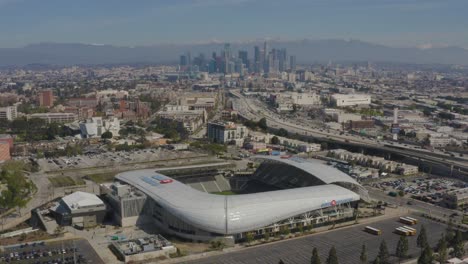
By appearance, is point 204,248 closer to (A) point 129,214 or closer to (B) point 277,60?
(A) point 129,214

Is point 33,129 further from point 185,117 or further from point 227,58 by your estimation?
point 227,58

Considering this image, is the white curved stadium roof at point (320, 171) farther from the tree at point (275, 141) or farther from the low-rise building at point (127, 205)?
the tree at point (275, 141)

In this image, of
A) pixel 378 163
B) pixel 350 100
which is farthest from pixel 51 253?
pixel 350 100

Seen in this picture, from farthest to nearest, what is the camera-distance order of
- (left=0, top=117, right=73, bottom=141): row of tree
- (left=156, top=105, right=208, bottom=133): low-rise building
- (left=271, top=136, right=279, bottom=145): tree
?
(left=156, top=105, right=208, bottom=133): low-rise building, (left=0, top=117, right=73, bottom=141): row of tree, (left=271, top=136, right=279, bottom=145): tree

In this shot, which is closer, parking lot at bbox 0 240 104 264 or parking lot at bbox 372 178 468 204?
parking lot at bbox 0 240 104 264

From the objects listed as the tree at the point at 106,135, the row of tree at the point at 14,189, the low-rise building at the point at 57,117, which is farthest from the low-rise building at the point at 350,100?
the row of tree at the point at 14,189

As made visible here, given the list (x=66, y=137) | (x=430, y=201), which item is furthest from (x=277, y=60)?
(x=430, y=201)

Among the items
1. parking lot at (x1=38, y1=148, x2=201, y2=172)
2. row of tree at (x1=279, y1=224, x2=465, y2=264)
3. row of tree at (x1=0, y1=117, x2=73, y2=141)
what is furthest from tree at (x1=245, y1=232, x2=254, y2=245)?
row of tree at (x1=0, y1=117, x2=73, y2=141)

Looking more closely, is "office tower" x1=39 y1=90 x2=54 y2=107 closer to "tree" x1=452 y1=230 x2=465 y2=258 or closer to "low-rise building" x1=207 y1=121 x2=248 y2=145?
"low-rise building" x1=207 y1=121 x2=248 y2=145
